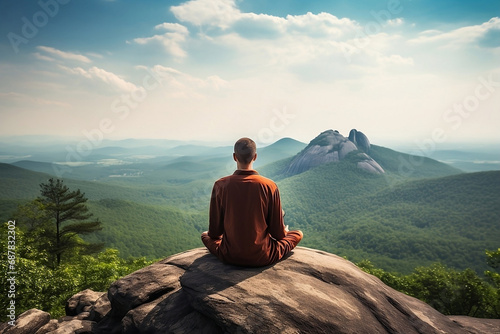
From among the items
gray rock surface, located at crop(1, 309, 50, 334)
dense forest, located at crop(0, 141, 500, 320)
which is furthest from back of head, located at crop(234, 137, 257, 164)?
dense forest, located at crop(0, 141, 500, 320)

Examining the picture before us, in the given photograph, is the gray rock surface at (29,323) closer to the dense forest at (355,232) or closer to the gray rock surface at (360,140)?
the dense forest at (355,232)

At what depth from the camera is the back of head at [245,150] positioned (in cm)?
515

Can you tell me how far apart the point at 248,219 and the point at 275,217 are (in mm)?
687

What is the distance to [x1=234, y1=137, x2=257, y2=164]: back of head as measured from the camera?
5147mm

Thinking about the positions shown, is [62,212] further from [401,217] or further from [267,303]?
[401,217]

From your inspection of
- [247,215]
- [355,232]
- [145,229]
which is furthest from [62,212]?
[355,232]

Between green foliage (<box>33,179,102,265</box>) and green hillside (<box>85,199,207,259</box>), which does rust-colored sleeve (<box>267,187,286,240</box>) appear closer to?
green foliage (<box>33,179,102,265</box>)

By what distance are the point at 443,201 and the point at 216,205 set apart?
115 m

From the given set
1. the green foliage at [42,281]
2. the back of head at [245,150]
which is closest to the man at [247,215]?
the back of head at [245,150]

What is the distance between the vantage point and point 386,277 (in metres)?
29.4

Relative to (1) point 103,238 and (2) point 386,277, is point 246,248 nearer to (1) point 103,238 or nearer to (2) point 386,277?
(2) point 386,277

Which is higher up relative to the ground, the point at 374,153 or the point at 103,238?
the point at 374,153

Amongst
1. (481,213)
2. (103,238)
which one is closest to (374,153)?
(481,213)

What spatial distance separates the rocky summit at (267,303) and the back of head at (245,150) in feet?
8.11
